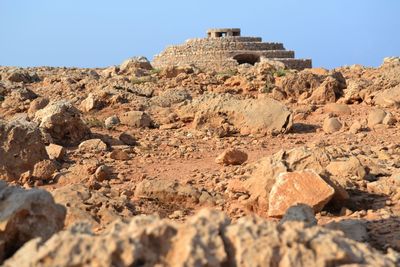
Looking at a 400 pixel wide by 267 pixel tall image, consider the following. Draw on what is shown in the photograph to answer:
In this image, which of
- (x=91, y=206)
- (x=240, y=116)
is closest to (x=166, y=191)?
(x=91, y=206)

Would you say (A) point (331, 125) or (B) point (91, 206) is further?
(A) point (331, 125)

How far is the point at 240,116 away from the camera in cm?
938

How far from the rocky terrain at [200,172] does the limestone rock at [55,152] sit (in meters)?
0.05

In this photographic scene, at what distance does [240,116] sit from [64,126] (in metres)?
2.74

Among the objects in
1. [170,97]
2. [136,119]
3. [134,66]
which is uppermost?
[134,66]

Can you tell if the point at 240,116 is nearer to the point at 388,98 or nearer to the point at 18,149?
the point at 388,98

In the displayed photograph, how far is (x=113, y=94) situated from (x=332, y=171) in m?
6.66

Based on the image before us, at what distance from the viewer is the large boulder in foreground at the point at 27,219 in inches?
120

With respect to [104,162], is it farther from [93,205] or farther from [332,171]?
[332,171]

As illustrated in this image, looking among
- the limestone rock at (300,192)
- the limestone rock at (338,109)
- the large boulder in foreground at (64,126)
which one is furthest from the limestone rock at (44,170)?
the limestone rock at (338,109)

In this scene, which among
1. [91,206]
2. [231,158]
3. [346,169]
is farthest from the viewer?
→ [231,158]

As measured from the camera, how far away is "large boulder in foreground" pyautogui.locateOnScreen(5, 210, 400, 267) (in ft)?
6.81

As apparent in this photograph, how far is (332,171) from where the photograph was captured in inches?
226

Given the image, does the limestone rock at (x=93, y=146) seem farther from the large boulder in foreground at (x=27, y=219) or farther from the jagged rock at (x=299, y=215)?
the large boulder in foreground at (x=27, y=219)
